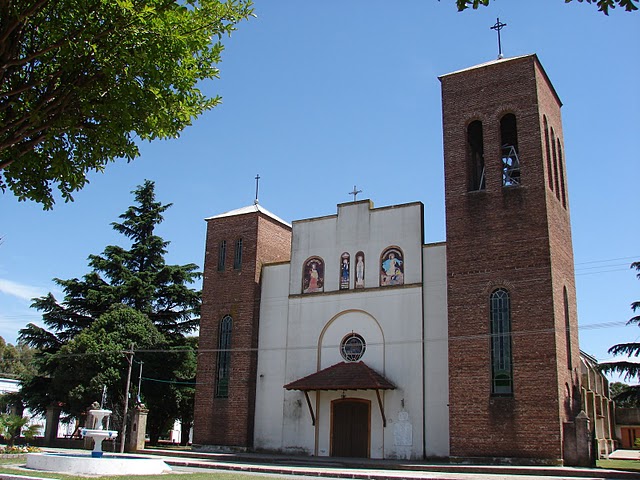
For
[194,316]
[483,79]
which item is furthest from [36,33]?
[194,316]

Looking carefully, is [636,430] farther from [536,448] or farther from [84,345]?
[84,345]

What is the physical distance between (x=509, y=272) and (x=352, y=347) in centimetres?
678

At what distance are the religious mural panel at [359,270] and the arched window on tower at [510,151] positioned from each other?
243 inches

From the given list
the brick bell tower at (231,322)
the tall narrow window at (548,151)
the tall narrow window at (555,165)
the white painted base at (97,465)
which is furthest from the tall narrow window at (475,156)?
the white painted base at (97,465)

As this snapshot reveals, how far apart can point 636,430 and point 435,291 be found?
995 inches

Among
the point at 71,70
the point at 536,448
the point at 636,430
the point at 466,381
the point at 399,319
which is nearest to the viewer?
the point at 71,70

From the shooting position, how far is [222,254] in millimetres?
28719

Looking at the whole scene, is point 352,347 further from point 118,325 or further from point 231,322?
point 118,325

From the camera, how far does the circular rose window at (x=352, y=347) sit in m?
24.7

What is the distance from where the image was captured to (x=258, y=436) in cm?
2567

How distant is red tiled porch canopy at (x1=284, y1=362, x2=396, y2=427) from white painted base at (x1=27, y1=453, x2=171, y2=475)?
25.3 ft

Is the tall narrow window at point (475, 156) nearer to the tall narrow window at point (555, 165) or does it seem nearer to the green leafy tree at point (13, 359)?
the tall narrow window at point (555, 165)

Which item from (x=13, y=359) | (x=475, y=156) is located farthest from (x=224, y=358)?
(x=13, y=359)

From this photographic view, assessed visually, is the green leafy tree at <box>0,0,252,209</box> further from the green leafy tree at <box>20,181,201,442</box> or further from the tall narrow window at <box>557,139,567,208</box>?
the green leafy tree at <box>20,181,201,442</box>
